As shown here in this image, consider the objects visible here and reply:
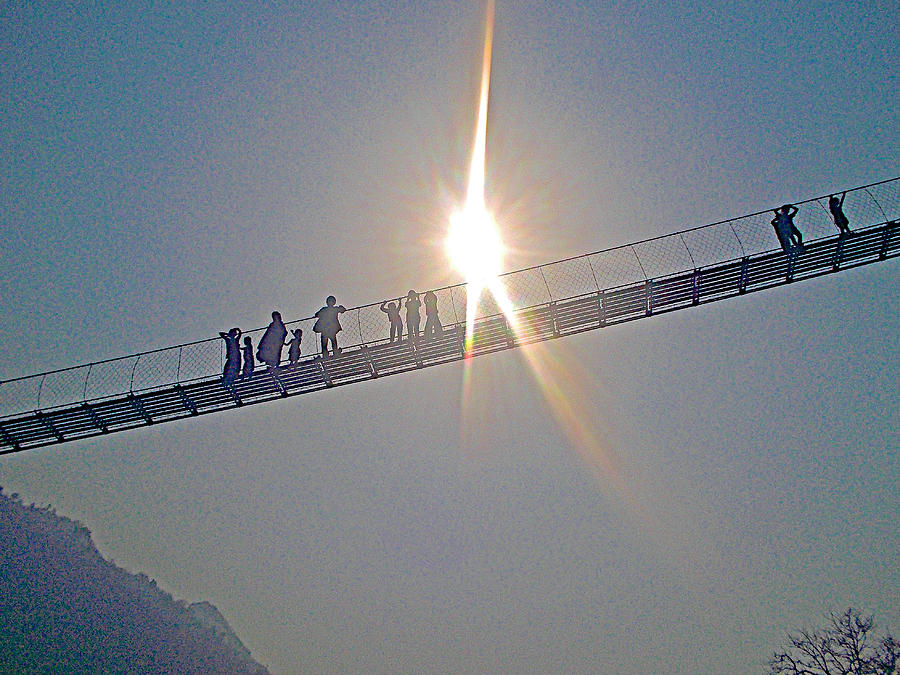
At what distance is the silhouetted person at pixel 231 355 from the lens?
1628 cm

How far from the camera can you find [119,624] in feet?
268

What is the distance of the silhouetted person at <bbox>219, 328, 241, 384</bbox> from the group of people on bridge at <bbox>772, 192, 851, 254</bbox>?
15.3 meters

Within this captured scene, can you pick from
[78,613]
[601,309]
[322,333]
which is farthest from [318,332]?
[78,613]

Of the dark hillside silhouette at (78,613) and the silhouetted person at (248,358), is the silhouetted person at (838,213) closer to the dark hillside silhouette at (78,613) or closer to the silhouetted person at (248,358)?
the silhouetted person at (248,358)

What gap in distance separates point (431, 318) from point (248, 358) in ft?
17.9

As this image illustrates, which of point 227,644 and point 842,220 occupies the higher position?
point 227,644

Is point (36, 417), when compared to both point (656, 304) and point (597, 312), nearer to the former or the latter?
point (597, 312)

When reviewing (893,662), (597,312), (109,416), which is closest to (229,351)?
(109,416)

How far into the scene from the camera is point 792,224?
1524 centimetres

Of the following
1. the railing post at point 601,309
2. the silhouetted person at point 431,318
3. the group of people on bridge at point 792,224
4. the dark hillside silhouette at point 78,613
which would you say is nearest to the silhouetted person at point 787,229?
the group of people on bridge at point 792,224

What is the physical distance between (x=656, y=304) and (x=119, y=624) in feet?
309

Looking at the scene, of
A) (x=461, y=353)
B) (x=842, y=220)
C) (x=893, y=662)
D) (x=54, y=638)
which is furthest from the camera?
(x=54, y=638)

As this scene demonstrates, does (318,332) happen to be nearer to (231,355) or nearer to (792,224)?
(231,355)

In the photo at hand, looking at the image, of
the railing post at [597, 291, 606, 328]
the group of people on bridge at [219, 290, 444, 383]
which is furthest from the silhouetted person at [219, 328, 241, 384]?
the railing post at [597, 291, 606, 328]
